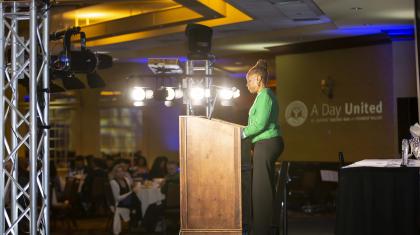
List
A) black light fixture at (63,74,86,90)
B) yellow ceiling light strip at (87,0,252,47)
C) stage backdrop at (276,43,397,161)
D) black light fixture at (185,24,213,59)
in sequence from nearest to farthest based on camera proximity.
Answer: black light fixture at (63,74,86,90) < black light fixture at (185,24,213,59) < yellow ceiling light strip at (87,0,252,47) < stage backdrop at (276,43,397,161)

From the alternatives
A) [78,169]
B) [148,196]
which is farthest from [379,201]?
[78,169]

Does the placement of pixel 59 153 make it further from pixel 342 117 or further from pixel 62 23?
pixel 342 117

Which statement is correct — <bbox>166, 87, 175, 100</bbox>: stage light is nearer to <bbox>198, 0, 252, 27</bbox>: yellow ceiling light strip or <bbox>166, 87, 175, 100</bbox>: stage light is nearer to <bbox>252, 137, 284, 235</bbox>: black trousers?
<bbox>198, 0, 252, 27</bbox>: yellow ceiling light strip

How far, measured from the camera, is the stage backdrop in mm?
12844

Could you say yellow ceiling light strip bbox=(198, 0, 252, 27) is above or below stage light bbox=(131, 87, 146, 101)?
above

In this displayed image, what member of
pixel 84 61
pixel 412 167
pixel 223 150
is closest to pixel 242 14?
pixel 84 61

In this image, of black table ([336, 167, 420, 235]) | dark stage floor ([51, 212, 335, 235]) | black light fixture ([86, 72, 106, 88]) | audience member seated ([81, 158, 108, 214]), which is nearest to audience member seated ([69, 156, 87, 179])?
audience member seated ([81, 158, 108, 214])

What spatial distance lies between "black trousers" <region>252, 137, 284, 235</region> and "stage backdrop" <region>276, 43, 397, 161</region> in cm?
696

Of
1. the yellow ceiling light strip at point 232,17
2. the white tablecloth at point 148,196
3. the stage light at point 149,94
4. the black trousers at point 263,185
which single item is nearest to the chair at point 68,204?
the white tablecloth at point 148,196

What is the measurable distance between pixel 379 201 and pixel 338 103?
8.38 meters

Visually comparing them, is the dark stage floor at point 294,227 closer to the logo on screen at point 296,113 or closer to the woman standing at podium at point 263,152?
the logo on screen at point 296,113

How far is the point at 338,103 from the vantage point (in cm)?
1353

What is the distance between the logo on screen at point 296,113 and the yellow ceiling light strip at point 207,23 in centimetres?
341

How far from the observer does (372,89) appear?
1300 centimetres
